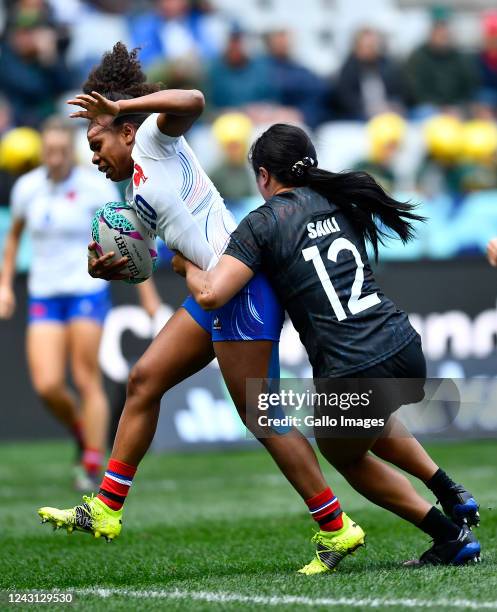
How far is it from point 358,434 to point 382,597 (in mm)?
770

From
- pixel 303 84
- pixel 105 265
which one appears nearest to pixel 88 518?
pixel 105 265

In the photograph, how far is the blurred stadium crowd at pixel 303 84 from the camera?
12.8m

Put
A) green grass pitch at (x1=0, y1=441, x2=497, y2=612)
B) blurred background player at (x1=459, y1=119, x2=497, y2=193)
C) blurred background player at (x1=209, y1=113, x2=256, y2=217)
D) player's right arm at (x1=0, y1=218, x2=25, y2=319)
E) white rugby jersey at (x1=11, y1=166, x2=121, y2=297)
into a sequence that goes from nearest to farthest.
→ 1. green grass pitch at (x1=0, y1=441, x2=497, y2=612)
2. white rugby jersey at (x1=11, y1=166, x2=121, y2=297)
3. player's right arm at (x1=0, y1=218, x2=25, y2=319)
4. blurred background player at (x1=209, y1=113, x2=256, y2=217)
5. blurred background player at (x1=459, y1=119, x2=497, y2=193)

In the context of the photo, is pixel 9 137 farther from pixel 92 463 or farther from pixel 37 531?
pixel 37 531

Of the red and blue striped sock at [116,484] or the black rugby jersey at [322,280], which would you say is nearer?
the black rugby jersey at [322,280]

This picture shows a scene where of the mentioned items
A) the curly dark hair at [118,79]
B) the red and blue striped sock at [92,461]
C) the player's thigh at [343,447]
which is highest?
the curly dark hair at [118,79]

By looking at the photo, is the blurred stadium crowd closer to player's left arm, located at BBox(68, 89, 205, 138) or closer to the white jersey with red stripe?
the white jersey with red stripe

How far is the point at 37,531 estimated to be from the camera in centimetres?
727

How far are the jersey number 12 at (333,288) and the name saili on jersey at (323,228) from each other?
0.15 ft

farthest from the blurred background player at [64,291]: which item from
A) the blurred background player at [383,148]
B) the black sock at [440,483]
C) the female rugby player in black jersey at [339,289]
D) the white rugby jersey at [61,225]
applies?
the blurred background player at [383,148]

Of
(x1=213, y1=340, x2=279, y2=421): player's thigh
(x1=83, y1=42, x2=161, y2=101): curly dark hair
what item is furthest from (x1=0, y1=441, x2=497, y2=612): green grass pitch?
(x1=83, y1=42, x2=161, y2=101): curly dark hair

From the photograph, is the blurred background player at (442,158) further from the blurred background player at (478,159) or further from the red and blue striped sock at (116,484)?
the red and blue striped sock at (116,484)

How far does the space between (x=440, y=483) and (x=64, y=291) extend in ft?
13.5

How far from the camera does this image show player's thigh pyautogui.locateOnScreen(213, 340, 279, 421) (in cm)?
530
